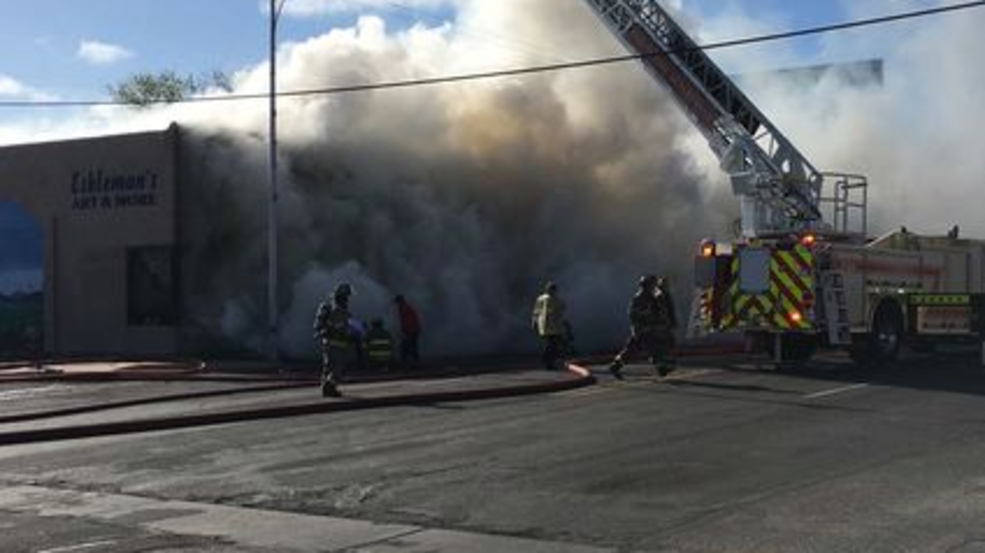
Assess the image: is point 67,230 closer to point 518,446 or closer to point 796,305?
point 796,305

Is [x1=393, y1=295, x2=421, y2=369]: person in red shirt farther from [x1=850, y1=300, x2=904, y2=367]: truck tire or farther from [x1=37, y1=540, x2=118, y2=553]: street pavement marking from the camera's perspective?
[x1=37, y1=540, x2=118, y2=553]: street pavement marking

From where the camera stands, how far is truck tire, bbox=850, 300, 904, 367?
66.4 feet

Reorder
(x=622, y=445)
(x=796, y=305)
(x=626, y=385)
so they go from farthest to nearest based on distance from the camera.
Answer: (x=796, y=305) < (x=626, y=385) < (x=622, y=445)

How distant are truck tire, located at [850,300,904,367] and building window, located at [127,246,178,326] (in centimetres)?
1519

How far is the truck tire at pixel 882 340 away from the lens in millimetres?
20250

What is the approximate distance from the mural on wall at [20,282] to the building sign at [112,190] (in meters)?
1.68

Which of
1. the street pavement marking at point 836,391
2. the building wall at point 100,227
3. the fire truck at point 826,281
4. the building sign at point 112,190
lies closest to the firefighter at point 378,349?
the fire truck at point 826,281

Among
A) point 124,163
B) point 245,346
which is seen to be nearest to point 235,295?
point 245,346

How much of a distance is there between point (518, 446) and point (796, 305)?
8654 mm

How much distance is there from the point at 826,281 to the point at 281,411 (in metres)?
8.63

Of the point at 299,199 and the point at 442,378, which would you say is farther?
the point at 299,199

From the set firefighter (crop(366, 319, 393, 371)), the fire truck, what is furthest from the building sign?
the fire truck

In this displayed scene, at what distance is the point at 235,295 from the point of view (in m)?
28.5

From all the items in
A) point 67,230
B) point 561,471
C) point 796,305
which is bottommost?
point 561,471
